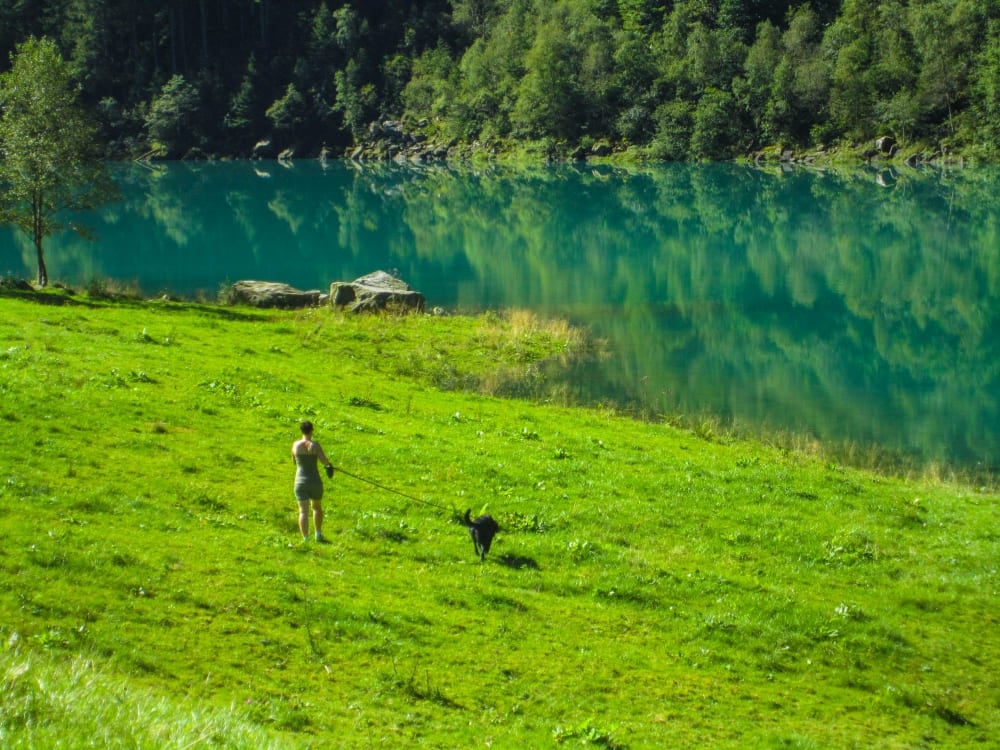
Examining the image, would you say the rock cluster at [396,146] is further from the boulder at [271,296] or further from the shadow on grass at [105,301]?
the shadow on grass at [105,301]

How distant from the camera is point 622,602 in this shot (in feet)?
57.7

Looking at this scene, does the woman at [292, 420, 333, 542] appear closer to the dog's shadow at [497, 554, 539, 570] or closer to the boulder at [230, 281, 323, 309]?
the dog's shadow at [497, 554, 539, 570]

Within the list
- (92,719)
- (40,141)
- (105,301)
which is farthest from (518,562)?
(40,141)

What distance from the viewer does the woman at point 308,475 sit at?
58.0 ft

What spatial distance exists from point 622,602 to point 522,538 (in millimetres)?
3056

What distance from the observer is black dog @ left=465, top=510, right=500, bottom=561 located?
1806 centimetres

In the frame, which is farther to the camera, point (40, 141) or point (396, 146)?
point (396, 146)

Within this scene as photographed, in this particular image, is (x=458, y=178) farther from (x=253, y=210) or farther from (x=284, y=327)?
(x=284, y=327)

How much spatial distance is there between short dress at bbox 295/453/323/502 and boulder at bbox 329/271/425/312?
31767 millimetres

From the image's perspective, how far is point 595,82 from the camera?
157875 mm

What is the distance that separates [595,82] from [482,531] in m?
149

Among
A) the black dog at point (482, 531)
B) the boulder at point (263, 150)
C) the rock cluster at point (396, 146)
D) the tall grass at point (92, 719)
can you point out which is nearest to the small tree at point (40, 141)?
the black dog at point (482, 531)

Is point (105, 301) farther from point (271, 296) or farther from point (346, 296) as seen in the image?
point (346, 296)

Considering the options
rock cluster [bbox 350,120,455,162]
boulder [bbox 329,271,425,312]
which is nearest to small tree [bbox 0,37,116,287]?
boulder [bbox 329,271,425,312]
